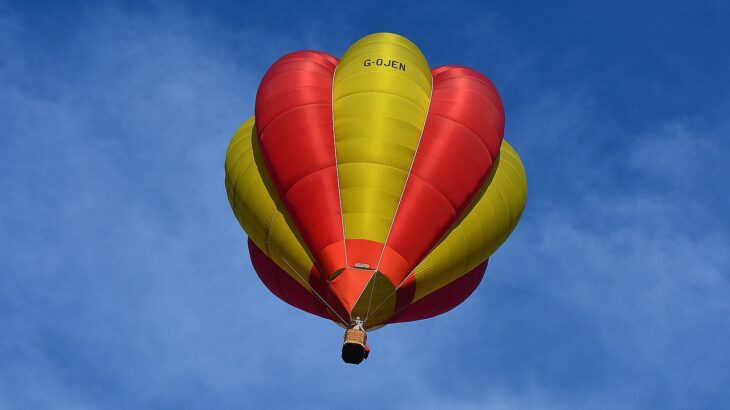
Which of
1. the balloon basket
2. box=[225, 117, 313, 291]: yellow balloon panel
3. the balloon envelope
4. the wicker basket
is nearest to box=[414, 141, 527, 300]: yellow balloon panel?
the balloon envelope

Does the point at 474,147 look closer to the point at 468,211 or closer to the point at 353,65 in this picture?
the point at 468,211

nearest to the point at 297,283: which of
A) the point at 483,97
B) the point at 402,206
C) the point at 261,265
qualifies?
the point at 261,265

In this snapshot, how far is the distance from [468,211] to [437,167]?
1521mm

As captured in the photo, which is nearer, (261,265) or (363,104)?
(363,104)

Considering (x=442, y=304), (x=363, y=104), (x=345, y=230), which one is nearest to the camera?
(x=345, y=230)

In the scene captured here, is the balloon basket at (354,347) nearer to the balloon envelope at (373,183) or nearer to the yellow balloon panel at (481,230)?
the balloon envelope at (373,183)

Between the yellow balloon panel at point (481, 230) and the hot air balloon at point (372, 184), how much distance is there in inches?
1.5

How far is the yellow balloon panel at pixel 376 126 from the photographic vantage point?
90.9ft

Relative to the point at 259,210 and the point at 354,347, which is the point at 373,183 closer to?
the point at 259,210

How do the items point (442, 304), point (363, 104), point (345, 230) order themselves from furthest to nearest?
point (442, 304) → point (363, 104) → point (345, 230)

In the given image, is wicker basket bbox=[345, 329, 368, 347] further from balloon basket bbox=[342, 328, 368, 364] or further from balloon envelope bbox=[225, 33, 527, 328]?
balloon envelope bbox=[225, 33, 527, 328]

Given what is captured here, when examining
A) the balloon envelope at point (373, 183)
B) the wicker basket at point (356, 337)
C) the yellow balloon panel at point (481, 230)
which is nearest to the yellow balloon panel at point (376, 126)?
the balloon envelope at point (373, 183)

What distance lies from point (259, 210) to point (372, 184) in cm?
311

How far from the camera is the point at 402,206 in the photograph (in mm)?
27828
